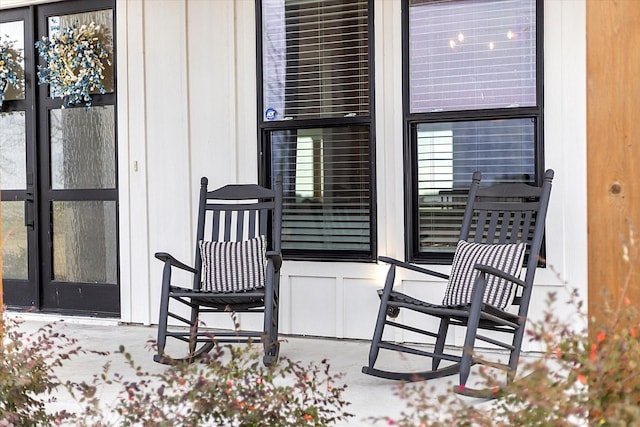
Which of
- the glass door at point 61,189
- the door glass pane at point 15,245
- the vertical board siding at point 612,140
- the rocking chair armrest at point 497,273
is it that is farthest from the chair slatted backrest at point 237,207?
the vertical board siding at point 612,140

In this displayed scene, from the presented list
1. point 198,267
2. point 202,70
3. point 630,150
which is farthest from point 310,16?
point 630,150

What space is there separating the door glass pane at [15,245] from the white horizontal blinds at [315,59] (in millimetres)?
2423

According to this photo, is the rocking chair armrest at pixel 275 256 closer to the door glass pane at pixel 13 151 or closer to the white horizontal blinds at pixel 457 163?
the white horizontal blinds at pixel 457 163

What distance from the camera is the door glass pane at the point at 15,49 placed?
6.47 m

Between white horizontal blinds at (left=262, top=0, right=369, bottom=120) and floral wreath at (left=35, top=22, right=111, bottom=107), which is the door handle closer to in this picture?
floral wreath at (left=35, top=22, right=111, bottom=107)

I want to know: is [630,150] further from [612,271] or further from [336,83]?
[336,83]

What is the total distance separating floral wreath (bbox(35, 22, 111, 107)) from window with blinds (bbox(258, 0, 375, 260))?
141cm

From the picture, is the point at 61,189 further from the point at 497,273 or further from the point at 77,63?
the point at 497,273

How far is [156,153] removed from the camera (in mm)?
5887

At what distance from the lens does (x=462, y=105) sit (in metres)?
5.00

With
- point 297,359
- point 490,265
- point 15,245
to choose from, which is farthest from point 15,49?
point 490,265

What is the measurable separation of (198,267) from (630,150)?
3.13 m

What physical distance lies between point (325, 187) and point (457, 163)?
94 centimetres

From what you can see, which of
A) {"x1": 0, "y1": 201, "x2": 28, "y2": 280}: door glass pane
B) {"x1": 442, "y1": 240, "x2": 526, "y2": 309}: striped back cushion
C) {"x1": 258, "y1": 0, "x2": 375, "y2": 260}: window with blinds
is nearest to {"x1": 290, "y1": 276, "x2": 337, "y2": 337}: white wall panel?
{"x1": 258, "y1": 0, "x2": 375, "y2": 260}: window with blinds
